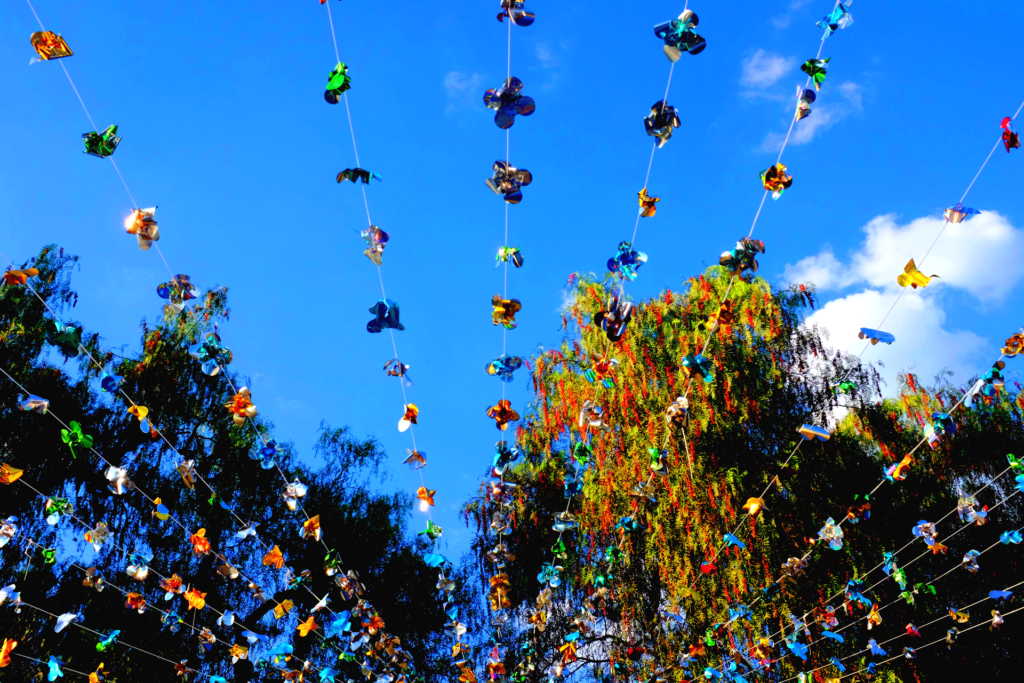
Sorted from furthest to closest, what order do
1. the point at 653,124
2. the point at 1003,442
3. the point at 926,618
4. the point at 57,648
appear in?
the point at 1003,442 → the point at 926,618 → the point at 57,648 → the point at 653,124

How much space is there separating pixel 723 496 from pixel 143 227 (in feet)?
19.6

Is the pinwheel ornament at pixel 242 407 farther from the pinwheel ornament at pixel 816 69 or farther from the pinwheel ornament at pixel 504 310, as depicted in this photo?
the pinwheel ornament at pixel 816 69

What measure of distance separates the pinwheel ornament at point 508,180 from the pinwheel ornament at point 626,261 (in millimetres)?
1691

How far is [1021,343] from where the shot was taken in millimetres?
4207

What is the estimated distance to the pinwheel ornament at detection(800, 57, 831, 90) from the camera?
2.95 metres

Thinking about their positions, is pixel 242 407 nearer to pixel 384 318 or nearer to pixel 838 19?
pixel 384 318

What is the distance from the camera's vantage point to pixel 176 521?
759 cm

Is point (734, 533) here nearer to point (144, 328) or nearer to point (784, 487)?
point (784, 487)

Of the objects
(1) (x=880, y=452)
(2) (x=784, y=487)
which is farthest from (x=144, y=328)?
(1) (x=880, y=452)

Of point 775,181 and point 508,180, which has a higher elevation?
point 508,180

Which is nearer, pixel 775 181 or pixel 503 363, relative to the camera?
pixel 775 181

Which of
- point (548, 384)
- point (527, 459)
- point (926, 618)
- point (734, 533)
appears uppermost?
point (548, 384)

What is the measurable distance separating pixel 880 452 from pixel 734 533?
2946mm

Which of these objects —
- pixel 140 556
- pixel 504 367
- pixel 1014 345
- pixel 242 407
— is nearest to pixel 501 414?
pixel 504 367
